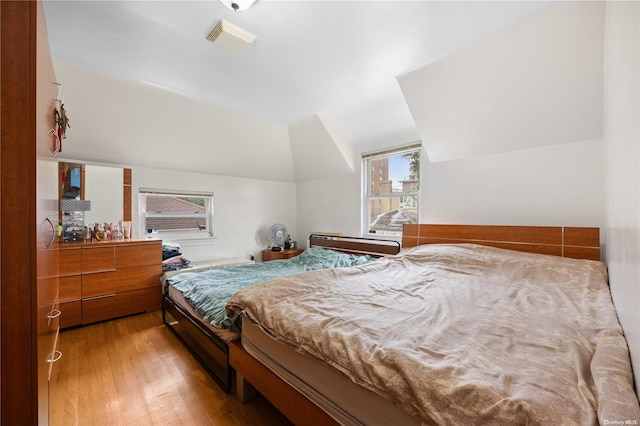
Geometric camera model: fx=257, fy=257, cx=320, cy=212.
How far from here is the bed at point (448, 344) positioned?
0.74 m

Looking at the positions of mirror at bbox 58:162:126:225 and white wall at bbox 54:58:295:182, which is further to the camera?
mirror at bbox 58:162:126:225

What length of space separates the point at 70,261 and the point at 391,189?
13.2ft

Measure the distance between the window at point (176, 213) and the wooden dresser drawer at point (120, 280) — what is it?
76cm

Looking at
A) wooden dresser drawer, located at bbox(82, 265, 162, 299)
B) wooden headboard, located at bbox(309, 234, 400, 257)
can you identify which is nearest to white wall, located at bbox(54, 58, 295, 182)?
wooden dresser drawer, located at bbox(82, 265, 162, 299)

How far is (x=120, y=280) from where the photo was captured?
3.05 meters

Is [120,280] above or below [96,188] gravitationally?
below

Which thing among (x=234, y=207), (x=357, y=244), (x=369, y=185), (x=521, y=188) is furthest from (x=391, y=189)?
(x=234, y=207)

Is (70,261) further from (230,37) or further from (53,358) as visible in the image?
(230,37)

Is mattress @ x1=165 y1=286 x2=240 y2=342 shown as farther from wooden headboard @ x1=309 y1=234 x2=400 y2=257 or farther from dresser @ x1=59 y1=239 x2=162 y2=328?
wooden headboard @ x1=309 y1=234 x2=400 y2=257

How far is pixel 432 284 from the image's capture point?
Result: 6.47 ft

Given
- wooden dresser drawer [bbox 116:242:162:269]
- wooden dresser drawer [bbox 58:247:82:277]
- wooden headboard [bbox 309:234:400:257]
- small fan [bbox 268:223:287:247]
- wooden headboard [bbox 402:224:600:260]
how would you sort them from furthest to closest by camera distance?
1. small fan [bbox 268:223:287:247]
2. wooden headboard [bbox 309:234:400:257]
3. wooden dresser drawer [bbox 116:242:162:269]
4. wooden dresser drawer [bbox 58:247:82:277]
5. wooden headboard [bbox 402:224:600:260]

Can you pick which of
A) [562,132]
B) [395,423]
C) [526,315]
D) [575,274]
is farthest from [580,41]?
[395,423]

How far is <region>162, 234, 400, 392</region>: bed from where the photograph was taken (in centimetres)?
189

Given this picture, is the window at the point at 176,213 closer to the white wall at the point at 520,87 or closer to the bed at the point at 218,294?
the bed at the point at 218,294
